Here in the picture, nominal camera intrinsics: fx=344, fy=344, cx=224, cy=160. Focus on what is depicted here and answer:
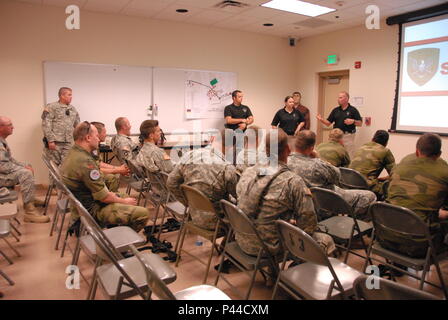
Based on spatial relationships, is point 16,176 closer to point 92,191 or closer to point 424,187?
point 92,191

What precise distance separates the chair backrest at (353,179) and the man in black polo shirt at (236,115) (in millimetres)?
3284

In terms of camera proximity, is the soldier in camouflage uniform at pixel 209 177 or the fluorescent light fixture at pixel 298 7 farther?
the fluorescent light fixture at pixel 298 7

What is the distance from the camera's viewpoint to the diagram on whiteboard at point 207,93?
6.81 m

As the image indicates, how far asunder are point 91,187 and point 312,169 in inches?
72.2

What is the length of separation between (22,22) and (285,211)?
17.0 ft

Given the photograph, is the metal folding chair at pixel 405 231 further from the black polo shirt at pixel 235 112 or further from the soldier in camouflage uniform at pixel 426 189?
the black polo shirt at pixel 235 112

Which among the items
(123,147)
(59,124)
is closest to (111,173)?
(123,147)

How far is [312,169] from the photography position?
2.92 meters

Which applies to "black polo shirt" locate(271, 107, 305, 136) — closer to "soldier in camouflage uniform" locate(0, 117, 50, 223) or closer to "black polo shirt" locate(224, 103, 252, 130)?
"black polo shirt" locate(224, 103, 252, 130)

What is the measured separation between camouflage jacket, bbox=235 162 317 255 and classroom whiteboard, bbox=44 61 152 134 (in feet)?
14.6

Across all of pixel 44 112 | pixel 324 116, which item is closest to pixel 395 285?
pixel 44 112

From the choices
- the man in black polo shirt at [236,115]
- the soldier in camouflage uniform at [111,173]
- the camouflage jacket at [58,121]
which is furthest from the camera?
the man in black polo shirt at [236,115]

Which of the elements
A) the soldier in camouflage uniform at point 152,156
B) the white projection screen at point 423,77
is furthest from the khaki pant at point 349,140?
the soldier in camouflage uniform at point 152,156
